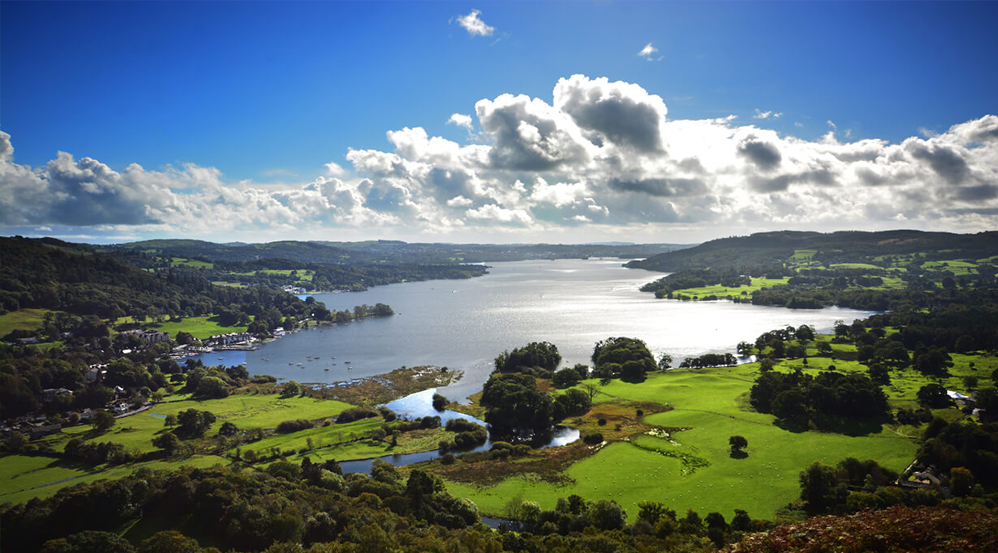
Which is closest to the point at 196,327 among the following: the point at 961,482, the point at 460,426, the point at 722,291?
the point at 460,426

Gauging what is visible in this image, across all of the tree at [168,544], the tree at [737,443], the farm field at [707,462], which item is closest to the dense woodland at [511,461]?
the tree at [168,544]

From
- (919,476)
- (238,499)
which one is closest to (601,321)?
(919,476)

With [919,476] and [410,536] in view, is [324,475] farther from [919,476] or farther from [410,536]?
[919,476]

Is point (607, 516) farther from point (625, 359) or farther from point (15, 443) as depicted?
point (15, 443)

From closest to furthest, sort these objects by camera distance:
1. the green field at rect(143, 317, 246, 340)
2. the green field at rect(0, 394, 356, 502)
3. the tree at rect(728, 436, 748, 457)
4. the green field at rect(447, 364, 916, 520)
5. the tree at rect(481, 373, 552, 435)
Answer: the green field at rect(447, 364, 916, 520)
the green field at rect(0, 394, 356, 502)
the tree at rect(728, 436, 748, 457)
the tree at rect(481, 373, 552, 435)
the green field at rect(143, 317, 246, 340)

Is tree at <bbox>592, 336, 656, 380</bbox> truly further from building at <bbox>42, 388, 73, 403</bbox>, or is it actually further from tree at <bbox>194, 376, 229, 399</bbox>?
building at <bbox>42, 388, 73, 403</bbox>

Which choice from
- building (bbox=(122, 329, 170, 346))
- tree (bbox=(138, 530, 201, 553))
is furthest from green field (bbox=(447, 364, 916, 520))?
building (bbox=(122, 329, 170, 346))

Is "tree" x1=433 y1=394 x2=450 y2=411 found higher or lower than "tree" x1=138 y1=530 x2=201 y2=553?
lower
